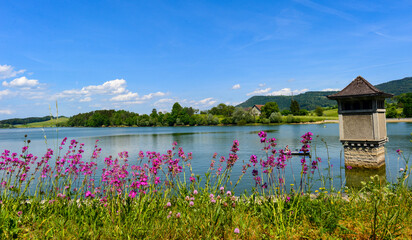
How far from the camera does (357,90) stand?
18.1 meters

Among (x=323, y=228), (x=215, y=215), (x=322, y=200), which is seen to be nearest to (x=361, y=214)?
(x=322, y=200)

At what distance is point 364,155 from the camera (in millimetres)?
18016

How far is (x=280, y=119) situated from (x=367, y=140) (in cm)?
8615

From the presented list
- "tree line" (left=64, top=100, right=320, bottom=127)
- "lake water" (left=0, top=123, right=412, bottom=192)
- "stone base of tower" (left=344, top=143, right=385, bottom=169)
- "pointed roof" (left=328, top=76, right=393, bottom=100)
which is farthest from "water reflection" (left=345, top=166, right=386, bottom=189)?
"tree line" (left=64, top=100, right=320, bottom=127)

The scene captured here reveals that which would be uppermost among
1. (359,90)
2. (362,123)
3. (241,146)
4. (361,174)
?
(359,90)

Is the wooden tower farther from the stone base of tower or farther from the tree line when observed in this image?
the tree line

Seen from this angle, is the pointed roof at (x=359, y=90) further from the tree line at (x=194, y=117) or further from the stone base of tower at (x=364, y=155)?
the tree line at (x=194, y=117)

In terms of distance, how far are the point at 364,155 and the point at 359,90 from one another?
15.6 ft

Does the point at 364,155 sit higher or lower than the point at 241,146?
higher

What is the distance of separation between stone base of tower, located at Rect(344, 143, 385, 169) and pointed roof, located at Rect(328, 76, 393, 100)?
3.63 meters

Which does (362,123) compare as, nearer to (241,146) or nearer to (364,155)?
(364,155)

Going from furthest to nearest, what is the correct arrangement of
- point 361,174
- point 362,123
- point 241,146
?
point 241,146, point 362,123, point 361,174

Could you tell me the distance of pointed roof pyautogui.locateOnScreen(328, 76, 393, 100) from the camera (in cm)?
1742

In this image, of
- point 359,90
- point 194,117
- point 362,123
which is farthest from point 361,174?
point 194,117
